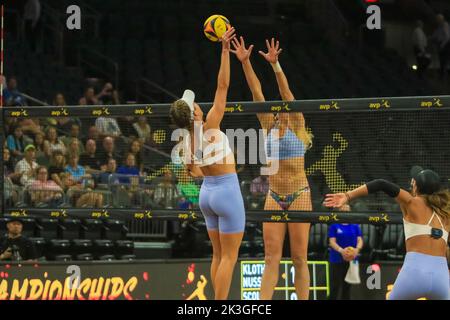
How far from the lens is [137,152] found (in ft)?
36.9

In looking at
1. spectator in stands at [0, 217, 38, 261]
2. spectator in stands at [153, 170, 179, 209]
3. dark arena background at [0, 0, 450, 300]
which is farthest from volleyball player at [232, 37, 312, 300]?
spectator in stands at [0, 217, 38, 261]

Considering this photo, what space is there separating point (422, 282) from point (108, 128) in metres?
5.04

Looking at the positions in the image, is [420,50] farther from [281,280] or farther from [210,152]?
[210,152]

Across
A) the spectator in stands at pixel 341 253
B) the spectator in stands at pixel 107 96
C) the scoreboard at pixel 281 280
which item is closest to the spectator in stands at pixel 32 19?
the spectator in stands at pixel 107 96

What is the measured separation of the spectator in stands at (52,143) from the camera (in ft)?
37.8

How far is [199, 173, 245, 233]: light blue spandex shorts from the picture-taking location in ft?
28.0

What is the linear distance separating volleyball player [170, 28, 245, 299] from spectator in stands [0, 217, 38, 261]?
4.75m

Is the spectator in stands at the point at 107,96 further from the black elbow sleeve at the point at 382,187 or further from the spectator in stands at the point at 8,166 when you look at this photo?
the black elbow sleeve at the point at 382,187

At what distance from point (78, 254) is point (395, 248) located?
4843mm

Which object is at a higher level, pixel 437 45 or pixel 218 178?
pixel 437 45

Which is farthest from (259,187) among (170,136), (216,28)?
(216,28)

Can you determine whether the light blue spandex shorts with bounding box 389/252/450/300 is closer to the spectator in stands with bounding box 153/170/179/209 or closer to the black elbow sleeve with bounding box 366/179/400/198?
the black elbow sleeve with bounding box 366/179/400/198

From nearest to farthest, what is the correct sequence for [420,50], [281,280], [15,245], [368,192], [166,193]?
[368,192]
[166,193]
[15,245]
[281,280]
[420,50]
